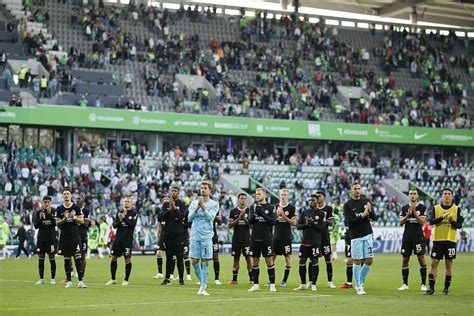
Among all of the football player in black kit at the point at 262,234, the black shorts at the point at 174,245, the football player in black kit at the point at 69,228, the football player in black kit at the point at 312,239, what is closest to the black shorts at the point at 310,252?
the football player in black kit at the point at 312,239

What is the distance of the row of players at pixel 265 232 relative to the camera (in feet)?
75.3

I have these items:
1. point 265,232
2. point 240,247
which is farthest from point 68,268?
point 265,232

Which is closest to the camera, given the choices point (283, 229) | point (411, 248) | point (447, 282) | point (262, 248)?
point (447, 282)

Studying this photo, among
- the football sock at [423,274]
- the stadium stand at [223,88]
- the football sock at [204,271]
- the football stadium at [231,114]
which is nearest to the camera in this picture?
the football sock at [204,271]

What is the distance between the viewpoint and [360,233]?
2353 cm

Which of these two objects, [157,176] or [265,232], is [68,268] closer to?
[265,232]

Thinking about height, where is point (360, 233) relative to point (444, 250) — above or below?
above

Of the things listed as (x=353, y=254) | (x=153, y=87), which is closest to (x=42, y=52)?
(x=153, y=87)

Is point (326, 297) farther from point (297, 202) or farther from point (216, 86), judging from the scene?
point (216, 86)

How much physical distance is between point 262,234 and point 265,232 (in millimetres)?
91

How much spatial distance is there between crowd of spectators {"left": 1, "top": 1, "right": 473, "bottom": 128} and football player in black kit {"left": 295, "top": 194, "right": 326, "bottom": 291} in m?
35.4

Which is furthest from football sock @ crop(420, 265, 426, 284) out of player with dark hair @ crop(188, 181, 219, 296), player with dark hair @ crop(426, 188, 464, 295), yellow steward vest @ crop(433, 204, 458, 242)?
player with dark hair @ crop(188, 181, 219, 296)

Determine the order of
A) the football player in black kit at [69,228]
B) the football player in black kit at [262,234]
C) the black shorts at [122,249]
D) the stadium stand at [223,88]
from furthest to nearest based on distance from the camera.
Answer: the stadium stand at [223,88]
the black shorts at [122,249]
the football player in black kit at [69,228]
the football player in black kit at [262,234]

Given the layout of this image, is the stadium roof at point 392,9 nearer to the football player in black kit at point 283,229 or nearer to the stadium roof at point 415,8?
the stadium roof at point 415,8
